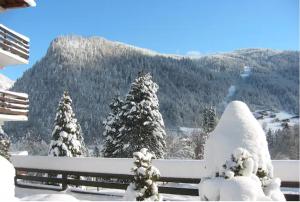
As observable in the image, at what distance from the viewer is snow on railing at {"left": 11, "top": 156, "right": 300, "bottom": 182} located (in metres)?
15.4

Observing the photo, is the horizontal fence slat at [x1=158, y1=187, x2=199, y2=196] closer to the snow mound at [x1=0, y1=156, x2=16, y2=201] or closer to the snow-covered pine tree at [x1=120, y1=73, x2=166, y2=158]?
the snow mound at [x1=0, y1=156, x2=16, y2=201]

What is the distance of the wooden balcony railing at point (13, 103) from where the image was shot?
52.0 feet

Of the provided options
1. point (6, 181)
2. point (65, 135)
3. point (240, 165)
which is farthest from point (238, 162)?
point (65, 135)

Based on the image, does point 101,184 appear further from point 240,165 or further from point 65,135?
point 65,135

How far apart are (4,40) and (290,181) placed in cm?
1240

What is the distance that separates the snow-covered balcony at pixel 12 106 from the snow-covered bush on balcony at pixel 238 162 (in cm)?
907

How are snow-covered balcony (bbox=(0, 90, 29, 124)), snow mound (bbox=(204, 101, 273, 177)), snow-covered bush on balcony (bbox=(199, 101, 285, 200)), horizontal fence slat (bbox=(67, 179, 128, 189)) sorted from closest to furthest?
snow-covered bush on balcony (bbox=(199, 101, 285, 200))
snow mound (bbox=(204, 101, 273, 177))
snow-covered balcony (bbox=(0, 90, 29, 124))
horizontal fence slat (bbox=(67, 179, 128, 189))

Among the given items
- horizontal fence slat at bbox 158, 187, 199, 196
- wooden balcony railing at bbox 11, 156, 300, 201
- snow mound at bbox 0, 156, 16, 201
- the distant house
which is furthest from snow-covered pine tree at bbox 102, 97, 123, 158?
snow mound at bbox 0, 156, 16, 201

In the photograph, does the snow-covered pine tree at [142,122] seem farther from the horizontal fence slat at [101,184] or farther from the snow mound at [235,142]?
the snow mound at [235,142]

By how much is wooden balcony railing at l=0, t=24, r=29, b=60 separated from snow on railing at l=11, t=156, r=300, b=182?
227 inches

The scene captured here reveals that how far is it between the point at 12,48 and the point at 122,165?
6980 millimetres

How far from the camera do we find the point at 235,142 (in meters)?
9.75

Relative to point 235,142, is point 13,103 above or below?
above

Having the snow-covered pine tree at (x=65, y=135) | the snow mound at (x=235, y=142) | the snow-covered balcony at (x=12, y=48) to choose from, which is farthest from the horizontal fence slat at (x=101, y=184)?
the snow-covered pine tree at (x=65, y=135)
